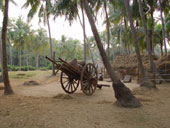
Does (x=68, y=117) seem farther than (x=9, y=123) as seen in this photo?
Yes

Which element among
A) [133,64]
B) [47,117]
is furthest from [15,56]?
[47,117]

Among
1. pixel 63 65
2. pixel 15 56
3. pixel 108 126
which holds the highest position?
pixel 15 56

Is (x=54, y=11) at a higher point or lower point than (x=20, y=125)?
higher

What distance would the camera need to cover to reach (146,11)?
1748 cm

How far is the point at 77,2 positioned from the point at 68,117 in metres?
15.3

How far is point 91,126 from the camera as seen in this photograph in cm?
382

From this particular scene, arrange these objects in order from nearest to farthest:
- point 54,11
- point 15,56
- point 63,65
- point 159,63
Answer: point 63,65 → point 159,63 → point 54,11 → point 15,56

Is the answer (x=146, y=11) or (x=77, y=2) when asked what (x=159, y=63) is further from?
(x=77, y=2)

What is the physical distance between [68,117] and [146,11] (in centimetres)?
1648

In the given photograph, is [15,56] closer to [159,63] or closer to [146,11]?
[146,11]

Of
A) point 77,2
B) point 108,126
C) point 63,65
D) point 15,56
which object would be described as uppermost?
point 77,2

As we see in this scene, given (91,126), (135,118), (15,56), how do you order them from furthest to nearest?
(15,56) < (135,118) < (91,126)

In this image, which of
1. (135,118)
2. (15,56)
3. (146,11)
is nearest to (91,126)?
(135,118)

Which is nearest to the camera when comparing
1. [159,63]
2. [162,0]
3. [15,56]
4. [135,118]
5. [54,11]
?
[135,118]
